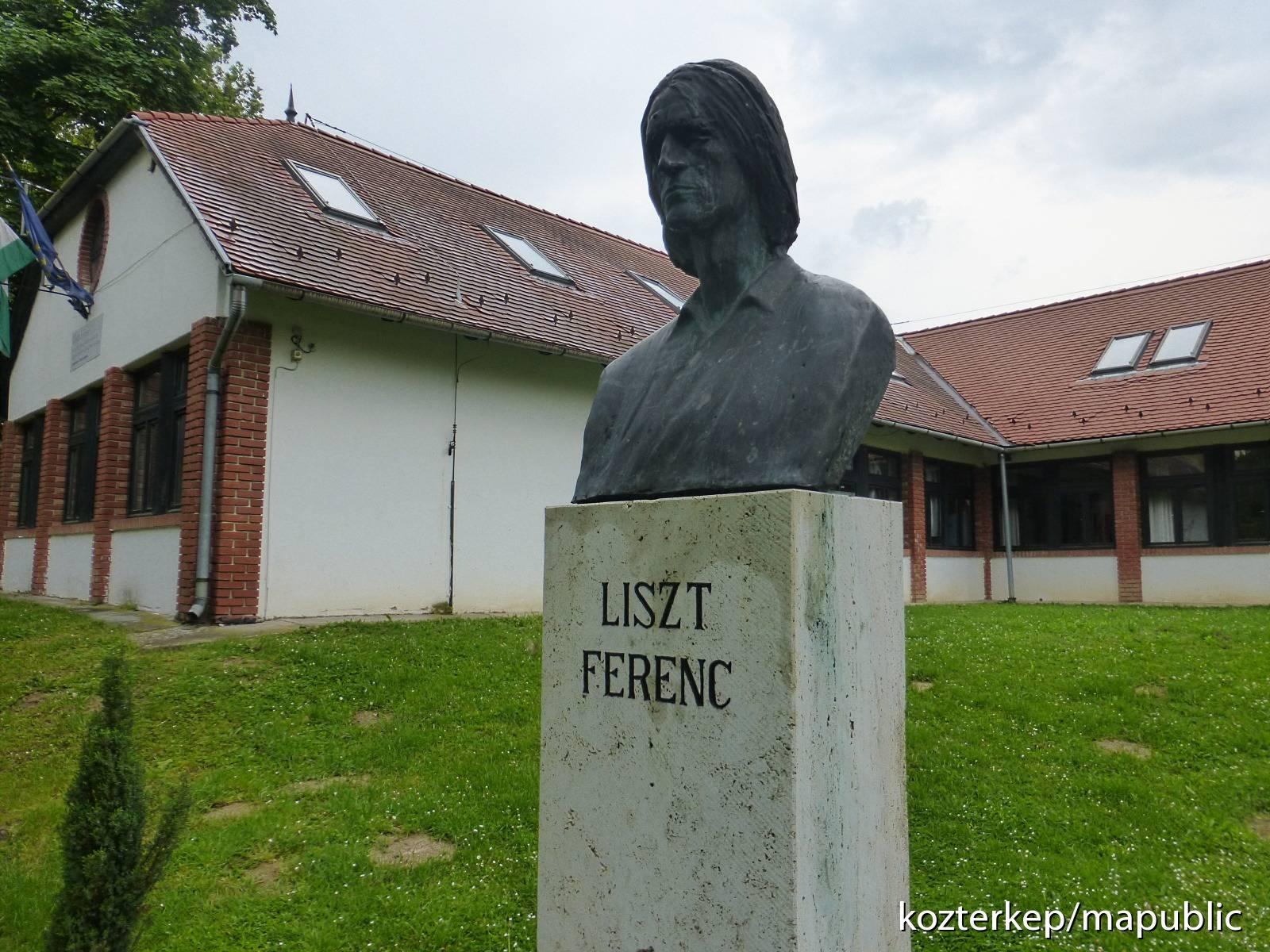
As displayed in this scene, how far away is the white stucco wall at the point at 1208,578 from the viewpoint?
1420cm

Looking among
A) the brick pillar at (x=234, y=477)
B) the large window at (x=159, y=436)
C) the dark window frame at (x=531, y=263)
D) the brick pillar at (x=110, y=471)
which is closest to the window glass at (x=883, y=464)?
the dark window frame at (x=531, y=263)

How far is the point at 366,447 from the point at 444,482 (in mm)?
995

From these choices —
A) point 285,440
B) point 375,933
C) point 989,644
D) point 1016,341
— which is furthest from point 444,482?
point 1016,341

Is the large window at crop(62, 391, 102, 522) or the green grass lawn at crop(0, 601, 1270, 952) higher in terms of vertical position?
the large window at crop(62, 391, 102, 522)

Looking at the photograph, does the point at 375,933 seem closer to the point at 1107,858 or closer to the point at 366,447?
the point at 1107,858

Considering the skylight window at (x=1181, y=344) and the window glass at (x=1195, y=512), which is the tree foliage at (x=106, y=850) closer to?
the window glass at (x=1195, y=512)

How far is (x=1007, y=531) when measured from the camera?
1700cm

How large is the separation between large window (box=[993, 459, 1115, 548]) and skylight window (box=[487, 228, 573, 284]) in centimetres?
950

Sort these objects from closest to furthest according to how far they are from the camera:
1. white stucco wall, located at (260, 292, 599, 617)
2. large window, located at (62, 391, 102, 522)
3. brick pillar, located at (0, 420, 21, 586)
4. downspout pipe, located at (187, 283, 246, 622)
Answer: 1. downspout pipe, located at (187, 283, 246, 622)
2. white stucco wall, located at (260, 292, 599, 617)
3. large window, located at (62, 391, 102, 522)
4. brick pillar, located at (0, 420, 21, 586)

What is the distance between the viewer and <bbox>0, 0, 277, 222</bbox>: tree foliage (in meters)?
15.9

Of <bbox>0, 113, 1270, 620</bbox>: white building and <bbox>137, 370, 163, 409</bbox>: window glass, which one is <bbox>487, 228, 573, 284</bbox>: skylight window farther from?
<bbox>137, 370, 163, 409</bbox>: window glass

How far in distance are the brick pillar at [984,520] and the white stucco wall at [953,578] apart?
17 cm

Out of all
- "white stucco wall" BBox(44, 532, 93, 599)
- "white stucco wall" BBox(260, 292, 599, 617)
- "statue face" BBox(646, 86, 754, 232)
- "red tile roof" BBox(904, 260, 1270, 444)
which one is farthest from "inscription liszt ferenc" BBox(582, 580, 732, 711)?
"red tile roof" BBox(904, 260, 1270, 444)

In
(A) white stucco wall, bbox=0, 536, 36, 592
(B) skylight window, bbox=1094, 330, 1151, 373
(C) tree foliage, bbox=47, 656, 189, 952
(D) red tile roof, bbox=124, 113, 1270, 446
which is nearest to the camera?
(C) tree foliage, bbox=47, 656, 189, 952
